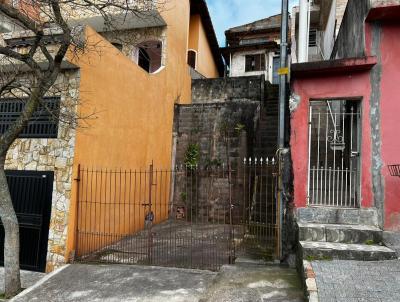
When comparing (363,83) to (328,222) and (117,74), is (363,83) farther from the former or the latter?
(117,74)

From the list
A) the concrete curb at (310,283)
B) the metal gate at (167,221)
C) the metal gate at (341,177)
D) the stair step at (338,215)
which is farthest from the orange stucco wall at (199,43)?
the concrete curb at (310,283)

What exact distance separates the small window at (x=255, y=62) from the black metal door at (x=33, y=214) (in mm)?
15757

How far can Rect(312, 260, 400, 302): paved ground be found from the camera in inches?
152

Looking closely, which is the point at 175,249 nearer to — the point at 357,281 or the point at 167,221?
the point at 167,221

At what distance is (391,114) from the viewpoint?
552cm

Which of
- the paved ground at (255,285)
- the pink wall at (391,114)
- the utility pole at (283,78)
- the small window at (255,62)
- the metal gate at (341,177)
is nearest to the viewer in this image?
the paved ground at (255,285)

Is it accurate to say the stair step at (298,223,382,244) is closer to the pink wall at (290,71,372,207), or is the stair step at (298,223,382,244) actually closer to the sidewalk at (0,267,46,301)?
A: the pink wall at (290,71,372,207)

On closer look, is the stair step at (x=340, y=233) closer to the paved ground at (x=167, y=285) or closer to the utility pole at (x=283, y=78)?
the paved ground at (x=167, y=285)

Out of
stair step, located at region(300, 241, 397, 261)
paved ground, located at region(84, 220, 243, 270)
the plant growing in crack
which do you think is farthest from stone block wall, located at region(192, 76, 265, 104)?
stair step, located at region(300, 241, 397, 261)

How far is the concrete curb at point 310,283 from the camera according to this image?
12.8 ft

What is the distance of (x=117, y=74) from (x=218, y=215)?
536 centimetres

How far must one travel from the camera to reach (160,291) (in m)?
5.18

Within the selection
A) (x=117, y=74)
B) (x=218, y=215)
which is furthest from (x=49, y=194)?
(x=218, y=215)

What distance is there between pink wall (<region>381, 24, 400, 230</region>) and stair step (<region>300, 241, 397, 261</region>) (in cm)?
66
